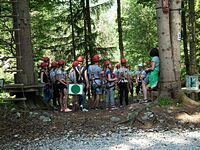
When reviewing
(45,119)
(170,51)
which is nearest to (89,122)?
(45,119)

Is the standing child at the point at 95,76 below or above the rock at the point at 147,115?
above

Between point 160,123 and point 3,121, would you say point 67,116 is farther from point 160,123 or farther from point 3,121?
point 160,123

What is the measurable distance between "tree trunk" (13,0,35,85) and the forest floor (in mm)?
1383

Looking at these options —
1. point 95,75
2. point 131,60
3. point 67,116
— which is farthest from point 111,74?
point 131,60

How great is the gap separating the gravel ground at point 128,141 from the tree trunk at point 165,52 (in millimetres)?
2108

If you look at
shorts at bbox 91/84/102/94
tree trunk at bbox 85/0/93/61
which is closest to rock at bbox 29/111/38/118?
shorts at bbox 91/84/102/94

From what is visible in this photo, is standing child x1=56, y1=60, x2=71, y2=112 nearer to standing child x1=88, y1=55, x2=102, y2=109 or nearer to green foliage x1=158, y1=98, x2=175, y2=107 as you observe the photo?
standing child x1=88, y1=55, x2=102, y2=109

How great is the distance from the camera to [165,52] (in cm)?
1019

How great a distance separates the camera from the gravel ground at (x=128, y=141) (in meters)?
7.12

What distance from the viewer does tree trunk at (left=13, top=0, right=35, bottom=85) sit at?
1071cm

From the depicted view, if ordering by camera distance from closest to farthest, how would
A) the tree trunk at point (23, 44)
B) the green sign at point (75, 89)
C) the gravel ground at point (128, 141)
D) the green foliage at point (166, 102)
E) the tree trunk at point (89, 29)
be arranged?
the gravel ground at point (128, 141) → the green foliage at point (166, 102) → the tree trunk at point (23, 44) → the green sign at point (75, 89) → the tree trunk at point (89, 29)

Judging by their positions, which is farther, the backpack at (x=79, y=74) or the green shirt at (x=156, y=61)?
the backpack at (x=79, y=74)

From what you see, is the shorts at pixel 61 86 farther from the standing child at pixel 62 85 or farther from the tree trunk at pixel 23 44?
the tree trunk at pixel 23 44

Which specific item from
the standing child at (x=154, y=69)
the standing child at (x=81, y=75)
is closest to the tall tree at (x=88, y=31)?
the standing child at (x=81, y=75)
